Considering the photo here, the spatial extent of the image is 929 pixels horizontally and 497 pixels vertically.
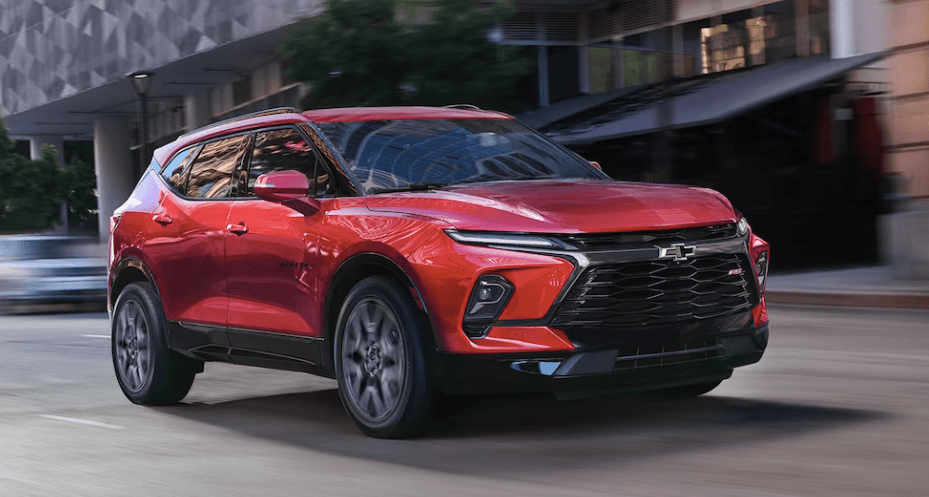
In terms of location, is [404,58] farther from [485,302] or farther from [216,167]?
[485,302]

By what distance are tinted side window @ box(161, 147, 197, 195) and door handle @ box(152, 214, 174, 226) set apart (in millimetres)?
186

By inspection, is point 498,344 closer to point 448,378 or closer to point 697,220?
point 448,378

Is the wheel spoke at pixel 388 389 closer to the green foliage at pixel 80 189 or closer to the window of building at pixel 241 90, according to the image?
the window of building at pixel 241 90

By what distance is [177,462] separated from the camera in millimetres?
6711

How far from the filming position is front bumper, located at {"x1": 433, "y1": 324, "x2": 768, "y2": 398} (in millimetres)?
6348

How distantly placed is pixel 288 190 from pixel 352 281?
596mm

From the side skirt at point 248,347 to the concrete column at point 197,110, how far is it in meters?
36.7

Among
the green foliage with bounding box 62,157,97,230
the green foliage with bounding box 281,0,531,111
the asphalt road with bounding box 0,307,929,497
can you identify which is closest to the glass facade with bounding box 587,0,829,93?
the green foliage with bounding box 281,0,531,111

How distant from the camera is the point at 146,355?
354 inches

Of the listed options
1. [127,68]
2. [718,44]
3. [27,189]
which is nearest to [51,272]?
[718,44]

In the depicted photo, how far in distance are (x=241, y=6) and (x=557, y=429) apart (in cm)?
2980

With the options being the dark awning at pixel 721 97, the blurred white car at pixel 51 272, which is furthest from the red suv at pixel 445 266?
the dark awning at pixel 721 97

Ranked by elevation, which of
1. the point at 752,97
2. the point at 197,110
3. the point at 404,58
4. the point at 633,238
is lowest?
the point at 633,238

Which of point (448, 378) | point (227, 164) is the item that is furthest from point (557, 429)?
point (227, 164)
